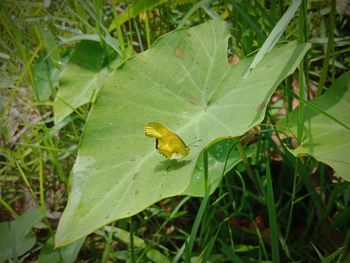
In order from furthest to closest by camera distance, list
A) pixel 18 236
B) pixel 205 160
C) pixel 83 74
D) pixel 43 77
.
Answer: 1. pixel 43 77
2. pixel 83 74
3. pixel 18 236
4. pixel 205 160

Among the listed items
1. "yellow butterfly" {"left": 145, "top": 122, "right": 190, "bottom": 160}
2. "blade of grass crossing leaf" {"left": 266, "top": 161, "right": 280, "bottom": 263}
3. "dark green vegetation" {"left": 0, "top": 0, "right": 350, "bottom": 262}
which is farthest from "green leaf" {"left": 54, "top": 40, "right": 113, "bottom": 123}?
"blade of grass crossing leaf" {"left": 266, "top": 161, "right": 280, "bottom": 263}

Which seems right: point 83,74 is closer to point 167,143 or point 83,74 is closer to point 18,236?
point 18,236

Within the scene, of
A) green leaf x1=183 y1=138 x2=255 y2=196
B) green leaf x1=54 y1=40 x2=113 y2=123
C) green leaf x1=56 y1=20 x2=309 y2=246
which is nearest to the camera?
green leaf x1=56 y1=20 x2=309 y2=246

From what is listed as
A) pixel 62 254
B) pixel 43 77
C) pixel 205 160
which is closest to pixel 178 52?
pixel 205 160

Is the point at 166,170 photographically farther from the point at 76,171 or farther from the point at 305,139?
the point at 305,139

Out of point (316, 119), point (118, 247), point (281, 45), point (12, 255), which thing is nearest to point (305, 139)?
point (316, 119)

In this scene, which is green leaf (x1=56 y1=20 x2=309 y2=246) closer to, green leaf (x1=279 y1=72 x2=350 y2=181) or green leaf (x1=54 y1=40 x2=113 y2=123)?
green leaf (x1=279 y1=72 x2=350 y2=181)
